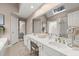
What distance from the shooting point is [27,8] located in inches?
91.0

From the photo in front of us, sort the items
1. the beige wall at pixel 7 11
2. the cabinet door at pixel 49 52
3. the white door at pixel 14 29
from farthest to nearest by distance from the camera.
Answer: the white door at pixel 14 29, the beige wall at pixel 7 11, the cabinet door at pixel 49 52

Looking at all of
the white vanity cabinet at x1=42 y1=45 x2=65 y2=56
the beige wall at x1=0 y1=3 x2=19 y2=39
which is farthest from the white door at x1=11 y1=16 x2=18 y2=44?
the white vanity cabinet at x1=42 y1=45 x2=65 y2=56

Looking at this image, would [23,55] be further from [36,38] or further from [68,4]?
[68,4]

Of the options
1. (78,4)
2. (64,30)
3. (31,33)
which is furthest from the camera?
(31,33)

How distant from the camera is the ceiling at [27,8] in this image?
2.20 meters

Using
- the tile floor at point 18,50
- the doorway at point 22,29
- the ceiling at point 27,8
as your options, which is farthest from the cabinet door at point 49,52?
the ceiling at point 27,8

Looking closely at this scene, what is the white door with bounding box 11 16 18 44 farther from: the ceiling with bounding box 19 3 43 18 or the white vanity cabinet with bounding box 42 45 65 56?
the white vanity cabinet with bounding box 42 45 65 56

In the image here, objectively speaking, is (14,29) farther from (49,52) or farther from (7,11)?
(49,52)

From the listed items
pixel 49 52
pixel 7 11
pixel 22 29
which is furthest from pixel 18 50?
pixel 7 11

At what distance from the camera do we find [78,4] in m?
2.05

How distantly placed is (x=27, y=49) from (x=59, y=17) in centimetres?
83

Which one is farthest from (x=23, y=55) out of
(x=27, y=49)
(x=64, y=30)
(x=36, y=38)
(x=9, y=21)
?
(x=64, y=30)

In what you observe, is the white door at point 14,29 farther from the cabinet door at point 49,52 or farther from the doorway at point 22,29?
the cabinet door at point 49,52

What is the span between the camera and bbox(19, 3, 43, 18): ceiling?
2.20 m
